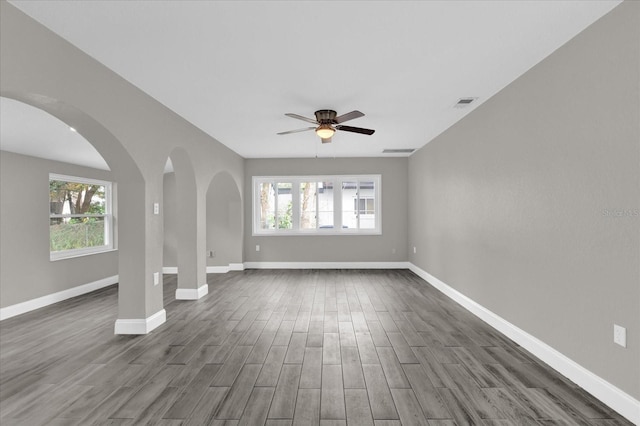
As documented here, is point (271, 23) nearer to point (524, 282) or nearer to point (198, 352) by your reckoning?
point (198, 352)

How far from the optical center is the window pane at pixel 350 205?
315 inches

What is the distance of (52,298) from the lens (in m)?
5.11

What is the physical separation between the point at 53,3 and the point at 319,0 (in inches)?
67.2

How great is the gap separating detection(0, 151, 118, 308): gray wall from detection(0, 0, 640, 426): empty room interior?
3cm

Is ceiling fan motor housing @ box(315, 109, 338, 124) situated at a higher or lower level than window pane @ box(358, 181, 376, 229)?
higher

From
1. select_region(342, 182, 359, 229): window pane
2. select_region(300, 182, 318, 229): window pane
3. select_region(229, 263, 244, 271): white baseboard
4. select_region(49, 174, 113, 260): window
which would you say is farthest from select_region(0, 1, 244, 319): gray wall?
select_region(342, 182, 359, 229): window pane

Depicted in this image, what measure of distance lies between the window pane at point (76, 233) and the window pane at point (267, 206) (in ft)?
Result: 10.7

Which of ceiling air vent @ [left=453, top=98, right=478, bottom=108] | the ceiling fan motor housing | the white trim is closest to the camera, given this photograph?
ceiling air vent @ [left=453, top=98, right=478, bottom=108]

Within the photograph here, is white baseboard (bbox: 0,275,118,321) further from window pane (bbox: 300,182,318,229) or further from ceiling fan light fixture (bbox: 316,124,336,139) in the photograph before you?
ceiling fan light fixture (bbox: 316,124,336,139)

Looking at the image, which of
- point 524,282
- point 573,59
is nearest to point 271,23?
point 573,59

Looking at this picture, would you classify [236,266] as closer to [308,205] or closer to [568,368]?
[308,205]

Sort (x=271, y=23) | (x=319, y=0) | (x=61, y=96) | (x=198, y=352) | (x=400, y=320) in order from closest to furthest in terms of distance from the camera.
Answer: (x=319, y=0) < (x=271, y=23) < (x=61, y=96) < (x=198, y=352) < (x=400, y=320)

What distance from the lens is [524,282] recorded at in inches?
128

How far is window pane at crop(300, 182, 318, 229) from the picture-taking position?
8.04m
